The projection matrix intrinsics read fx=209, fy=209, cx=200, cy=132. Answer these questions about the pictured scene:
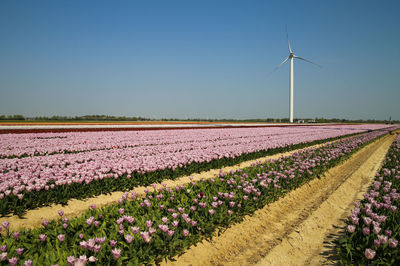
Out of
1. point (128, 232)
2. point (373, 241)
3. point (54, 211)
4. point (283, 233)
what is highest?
point (128, 232)

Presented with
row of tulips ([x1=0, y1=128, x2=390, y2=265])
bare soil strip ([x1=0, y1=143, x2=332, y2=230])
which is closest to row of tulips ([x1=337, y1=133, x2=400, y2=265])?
row of tulips ([x1=0, y1=128, x2=390, y2=265])

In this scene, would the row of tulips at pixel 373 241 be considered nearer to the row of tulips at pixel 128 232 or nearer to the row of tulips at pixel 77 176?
the row of tulips at pixel 128 232

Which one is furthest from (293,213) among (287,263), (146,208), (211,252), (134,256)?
(134,256)

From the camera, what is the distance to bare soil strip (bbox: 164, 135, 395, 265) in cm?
366

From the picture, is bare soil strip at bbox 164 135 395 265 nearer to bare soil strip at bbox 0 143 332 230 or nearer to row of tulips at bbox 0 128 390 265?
row of tulips at bbox 0 128 390 265

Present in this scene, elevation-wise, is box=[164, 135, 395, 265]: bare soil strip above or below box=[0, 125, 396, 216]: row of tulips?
below

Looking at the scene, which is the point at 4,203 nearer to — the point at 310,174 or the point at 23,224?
the point at 23,224

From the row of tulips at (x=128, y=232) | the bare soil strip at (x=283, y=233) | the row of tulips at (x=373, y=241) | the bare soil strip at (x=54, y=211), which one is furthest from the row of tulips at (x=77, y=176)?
the row of tulips at (x=373, y=241)

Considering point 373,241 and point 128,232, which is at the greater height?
point 128,232

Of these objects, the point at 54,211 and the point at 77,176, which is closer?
the point at 54,211

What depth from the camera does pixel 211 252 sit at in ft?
12.4

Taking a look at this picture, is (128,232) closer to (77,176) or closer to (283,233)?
(283,233)

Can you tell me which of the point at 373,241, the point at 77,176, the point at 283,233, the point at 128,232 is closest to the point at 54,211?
the point at 77,176

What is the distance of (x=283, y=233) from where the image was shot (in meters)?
4.52
